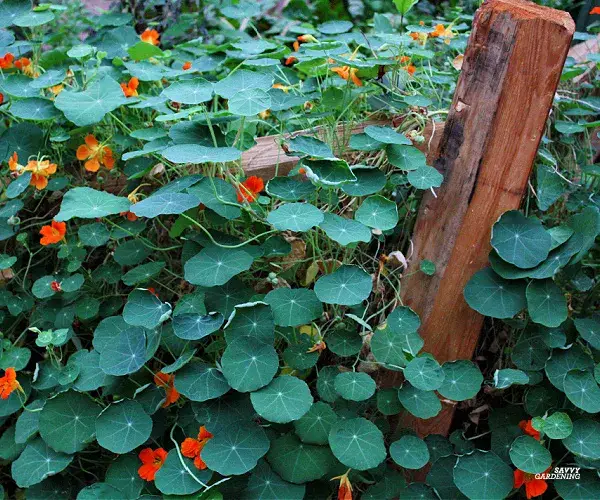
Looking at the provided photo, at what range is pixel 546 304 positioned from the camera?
5.84 feet

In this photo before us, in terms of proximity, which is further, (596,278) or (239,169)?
(596,278)

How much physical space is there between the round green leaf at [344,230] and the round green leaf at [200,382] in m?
0.47

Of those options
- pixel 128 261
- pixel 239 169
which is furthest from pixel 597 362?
pixel 128 261

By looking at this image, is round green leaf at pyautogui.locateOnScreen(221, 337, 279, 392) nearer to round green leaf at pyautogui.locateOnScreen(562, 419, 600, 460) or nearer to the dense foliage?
the dense foliage

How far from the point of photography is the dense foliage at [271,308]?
67.4 inches

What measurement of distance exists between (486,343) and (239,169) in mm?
963

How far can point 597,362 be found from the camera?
1.91 metres

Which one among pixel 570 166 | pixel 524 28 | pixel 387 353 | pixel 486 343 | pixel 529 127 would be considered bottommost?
pixel 486 343

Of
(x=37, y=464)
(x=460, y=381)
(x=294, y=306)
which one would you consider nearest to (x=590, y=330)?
(x=460, y=381)

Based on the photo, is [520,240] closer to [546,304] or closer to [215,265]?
[546,304]

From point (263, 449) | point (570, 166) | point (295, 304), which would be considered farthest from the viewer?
point (570, 166)

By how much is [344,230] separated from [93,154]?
3.20 feet

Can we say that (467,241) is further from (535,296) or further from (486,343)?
(486,343)

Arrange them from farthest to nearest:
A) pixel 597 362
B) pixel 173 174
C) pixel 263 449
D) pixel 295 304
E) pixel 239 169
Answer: pixel 173 174 < pixel 239 169 < pixel 597 362 < pixel 295 304 < pixel 263 449
